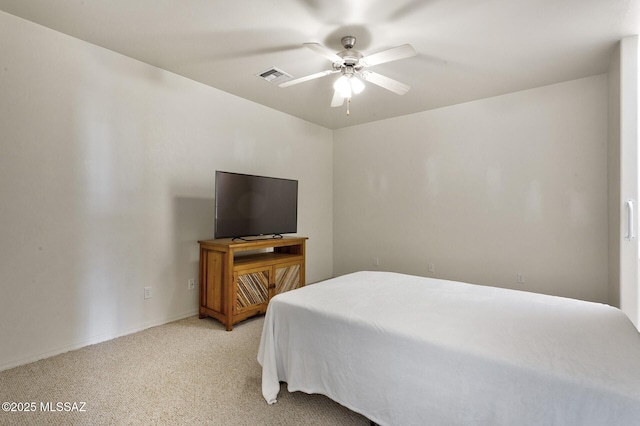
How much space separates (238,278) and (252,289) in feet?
0.80

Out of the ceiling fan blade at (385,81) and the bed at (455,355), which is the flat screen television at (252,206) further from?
the ceiling fan blade at (385,81)

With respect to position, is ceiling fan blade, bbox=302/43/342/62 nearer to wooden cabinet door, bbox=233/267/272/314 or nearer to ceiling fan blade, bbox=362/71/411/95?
ceiling fan blade, bbox=362/71/411/95

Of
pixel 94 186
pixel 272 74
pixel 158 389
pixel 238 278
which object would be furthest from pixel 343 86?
pixel 158 389

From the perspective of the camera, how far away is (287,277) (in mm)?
3732

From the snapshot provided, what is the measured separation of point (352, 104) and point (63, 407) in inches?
159

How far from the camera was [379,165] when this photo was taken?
4.94m

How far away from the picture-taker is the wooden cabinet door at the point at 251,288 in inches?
125

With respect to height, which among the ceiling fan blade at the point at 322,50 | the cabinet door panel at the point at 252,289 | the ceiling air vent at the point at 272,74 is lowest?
the cabinet door panel at the point at 252,289

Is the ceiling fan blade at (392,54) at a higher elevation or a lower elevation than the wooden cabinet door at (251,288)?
higher

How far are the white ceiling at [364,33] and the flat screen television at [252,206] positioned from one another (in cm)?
112

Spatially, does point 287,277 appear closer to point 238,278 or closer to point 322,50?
point 238,278

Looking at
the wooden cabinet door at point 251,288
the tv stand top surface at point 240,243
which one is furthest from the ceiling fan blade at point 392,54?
the wooden cabinet door at point 251,288

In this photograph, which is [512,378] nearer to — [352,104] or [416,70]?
[416,70]

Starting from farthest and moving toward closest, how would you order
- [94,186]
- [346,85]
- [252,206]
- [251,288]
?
[252,206], [251,288], [94,186], [346,85]
